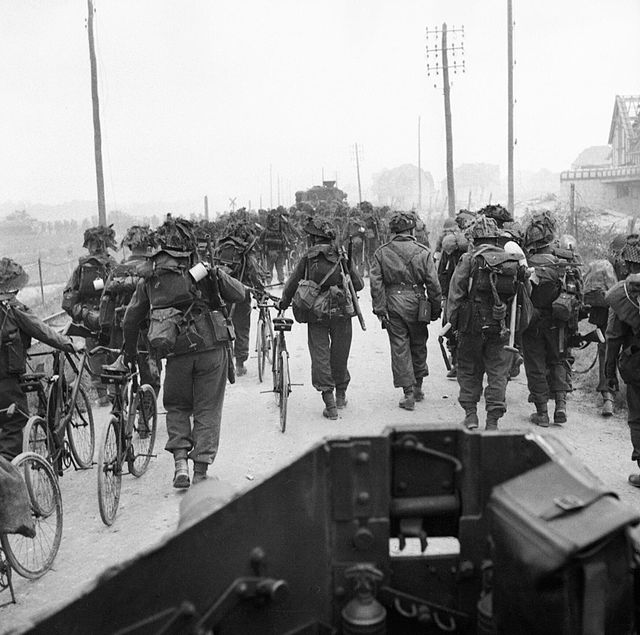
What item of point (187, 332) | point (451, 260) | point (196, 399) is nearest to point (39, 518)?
point (196, 399)

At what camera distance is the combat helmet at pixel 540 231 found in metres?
7.82

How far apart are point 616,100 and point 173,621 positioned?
60.8m

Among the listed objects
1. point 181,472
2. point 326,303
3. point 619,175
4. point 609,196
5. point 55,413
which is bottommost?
point 181,472

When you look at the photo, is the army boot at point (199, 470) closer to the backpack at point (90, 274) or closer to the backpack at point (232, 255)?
the backpack at point (90, 274)

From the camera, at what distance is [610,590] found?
1725 mm

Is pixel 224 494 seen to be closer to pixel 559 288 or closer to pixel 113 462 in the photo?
pixel 113 462

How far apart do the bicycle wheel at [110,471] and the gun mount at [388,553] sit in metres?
3.21

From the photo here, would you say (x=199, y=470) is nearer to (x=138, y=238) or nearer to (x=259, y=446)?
(x=259, y=446)

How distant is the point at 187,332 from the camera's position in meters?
5.95

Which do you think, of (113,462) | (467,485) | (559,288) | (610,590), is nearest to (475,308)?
(559,288)

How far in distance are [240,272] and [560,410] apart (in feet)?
15.4

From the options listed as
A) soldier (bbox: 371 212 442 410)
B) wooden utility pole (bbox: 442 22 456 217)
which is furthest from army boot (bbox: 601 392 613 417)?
wooden utility pole (bbox: 442 22 456 217)

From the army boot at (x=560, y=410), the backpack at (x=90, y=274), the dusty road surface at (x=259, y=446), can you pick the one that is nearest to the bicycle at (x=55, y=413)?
the dusty road surface at (x=259, y=446)

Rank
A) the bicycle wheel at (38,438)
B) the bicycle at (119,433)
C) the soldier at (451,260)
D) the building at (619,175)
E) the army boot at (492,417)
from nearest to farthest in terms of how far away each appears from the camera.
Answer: the bicycle wheel at (38,438) → the bicycle at (119,433) → the army boot at (492,417) → the soldier at (451,260) → the building at (619,175)
